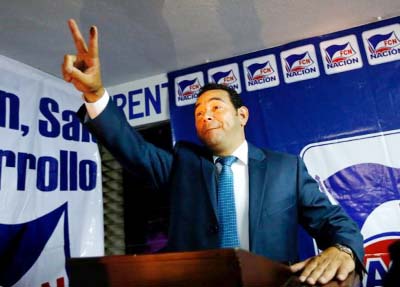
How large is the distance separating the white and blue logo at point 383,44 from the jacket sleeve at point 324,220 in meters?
1.36

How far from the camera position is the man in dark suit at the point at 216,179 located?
54.4 inches

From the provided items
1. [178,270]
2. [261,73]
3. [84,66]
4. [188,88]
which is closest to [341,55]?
[261,73]

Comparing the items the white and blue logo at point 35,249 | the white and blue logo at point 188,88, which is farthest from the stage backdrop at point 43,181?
the white and blue logo at point 188,88

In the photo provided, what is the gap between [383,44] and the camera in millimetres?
2580

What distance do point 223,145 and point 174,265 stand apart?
1.09 metres

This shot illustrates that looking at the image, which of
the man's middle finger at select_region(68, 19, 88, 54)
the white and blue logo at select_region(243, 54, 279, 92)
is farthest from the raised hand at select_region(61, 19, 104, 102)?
the white and blue logo at select_region(243, 54, 279, 92)

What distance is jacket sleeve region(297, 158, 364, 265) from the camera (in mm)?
1272

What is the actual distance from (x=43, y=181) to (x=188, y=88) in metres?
1.39

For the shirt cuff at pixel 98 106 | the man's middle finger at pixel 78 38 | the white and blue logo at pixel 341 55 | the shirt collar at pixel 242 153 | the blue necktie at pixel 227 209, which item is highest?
the white and blue logo at pixel 341 55

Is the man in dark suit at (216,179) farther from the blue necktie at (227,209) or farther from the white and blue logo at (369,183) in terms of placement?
the white and blue logo at (369,183)

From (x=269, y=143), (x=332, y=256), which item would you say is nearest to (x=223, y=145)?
Result: (x=332, y=256)

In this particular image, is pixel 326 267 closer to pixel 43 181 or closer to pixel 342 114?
pixel 342 114

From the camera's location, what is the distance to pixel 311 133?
262cm

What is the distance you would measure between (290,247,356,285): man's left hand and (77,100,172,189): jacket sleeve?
2.80 ft
